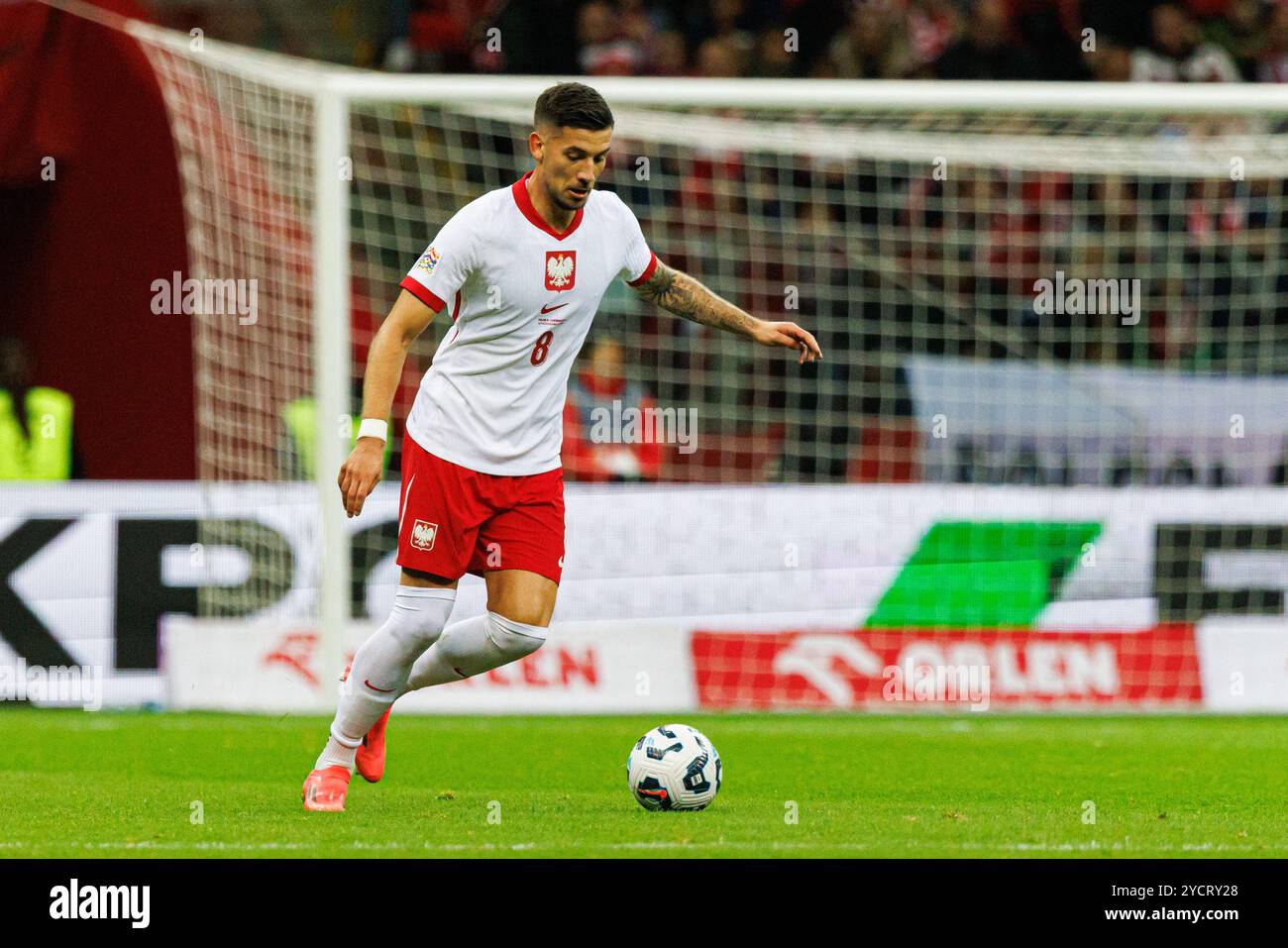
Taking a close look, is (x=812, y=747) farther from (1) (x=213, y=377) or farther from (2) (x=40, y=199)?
(2) (x=40, y=199)

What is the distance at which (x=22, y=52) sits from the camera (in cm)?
1392

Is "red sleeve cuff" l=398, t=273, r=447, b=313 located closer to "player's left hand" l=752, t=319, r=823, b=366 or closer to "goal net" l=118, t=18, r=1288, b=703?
"player's left hand" l=752, t=319, r=823, b=366

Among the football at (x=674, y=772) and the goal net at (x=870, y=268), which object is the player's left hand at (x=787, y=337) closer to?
the football at (x=674, y=772)

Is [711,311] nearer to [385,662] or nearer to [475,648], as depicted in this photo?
[475,648]

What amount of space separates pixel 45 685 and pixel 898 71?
331 inches

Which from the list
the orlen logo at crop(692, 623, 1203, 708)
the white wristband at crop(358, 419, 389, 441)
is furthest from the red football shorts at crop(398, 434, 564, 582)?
the orlen logo at crop(692, 623, 1203, 708)

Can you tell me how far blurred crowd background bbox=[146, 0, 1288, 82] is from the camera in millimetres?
15602

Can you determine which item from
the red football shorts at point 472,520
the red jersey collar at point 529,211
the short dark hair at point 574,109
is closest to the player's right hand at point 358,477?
the red football shorts at point 472,520

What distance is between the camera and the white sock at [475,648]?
660cm

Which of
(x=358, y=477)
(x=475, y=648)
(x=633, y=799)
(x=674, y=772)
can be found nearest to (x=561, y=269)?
(x=358, y=477)

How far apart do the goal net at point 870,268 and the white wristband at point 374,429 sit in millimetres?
5469

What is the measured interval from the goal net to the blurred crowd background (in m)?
1.75

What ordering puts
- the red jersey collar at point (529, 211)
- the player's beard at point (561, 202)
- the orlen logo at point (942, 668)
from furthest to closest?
the orlen logo at point (942, 668), the red jersey collar at point (529, 211), the player's beard at point (561, 202)

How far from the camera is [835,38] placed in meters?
16.3
